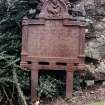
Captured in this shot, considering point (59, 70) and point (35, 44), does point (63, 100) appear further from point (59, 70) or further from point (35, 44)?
point (35, 44)

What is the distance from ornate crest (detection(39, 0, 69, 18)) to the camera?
621 cm

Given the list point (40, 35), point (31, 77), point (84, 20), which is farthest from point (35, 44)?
point (84, 20)

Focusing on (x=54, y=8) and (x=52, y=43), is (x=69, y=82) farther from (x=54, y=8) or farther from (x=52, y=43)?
(x=54, y=8)

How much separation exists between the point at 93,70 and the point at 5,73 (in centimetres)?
159

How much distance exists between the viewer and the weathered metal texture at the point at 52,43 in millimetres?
6168

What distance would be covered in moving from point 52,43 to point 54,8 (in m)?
0.61

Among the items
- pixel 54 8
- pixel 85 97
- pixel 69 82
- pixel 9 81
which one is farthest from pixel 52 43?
pixel 85 97

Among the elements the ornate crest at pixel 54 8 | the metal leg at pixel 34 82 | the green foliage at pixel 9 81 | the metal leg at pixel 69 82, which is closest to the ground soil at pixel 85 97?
the metal leg at pixel 69 82

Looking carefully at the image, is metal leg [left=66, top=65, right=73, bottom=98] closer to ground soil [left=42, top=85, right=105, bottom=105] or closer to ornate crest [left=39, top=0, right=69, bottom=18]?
ground soil [left=42, top=85, right=105, bottom=105]

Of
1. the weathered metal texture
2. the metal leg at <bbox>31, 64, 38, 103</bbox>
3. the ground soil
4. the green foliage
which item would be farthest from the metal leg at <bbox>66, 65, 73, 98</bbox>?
the green foliage

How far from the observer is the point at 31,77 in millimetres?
6207

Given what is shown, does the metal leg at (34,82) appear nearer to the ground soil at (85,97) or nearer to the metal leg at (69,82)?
the ground soil at (85,97)

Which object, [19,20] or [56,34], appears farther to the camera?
[19,20]

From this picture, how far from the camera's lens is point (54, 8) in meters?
6.23
